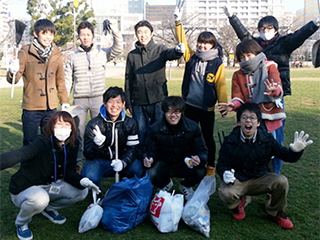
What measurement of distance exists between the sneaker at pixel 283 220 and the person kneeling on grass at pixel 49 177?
5.56ft

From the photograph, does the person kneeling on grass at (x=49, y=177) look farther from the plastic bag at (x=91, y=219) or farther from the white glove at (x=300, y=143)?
the white glove at (x=300, y=143)

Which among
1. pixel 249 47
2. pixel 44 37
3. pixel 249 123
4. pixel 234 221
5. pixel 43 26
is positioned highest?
pixel 43 26

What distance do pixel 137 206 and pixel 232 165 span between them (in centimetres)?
102

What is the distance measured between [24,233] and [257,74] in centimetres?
269

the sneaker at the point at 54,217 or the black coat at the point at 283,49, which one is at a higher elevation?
the black coat at the point at 283,49

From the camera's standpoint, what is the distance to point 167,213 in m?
3.29

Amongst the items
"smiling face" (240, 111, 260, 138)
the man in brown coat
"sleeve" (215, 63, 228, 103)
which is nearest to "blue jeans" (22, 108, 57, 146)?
the man in brown coat

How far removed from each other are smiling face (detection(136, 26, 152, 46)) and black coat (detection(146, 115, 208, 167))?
115 centimetres

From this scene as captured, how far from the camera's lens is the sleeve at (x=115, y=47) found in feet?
16.2

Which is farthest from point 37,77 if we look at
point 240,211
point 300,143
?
point 300,143

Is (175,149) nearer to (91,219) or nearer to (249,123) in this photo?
(249,123)

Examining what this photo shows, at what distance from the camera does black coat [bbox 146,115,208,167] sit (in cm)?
391

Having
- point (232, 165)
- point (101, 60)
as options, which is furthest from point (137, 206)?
point (101, 60)

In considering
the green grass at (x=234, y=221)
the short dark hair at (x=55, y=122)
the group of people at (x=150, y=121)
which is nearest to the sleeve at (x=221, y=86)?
the group of people at (x=150, y=121)
